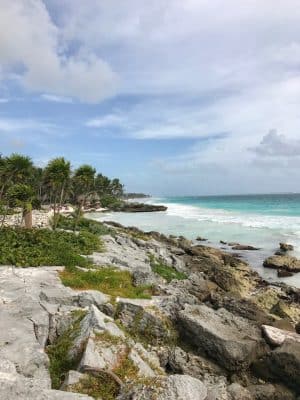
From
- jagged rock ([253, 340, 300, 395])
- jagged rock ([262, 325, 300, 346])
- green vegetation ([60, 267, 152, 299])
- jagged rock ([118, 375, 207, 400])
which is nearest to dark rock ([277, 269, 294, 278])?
green vegetation ([60, 267, 152, 299])

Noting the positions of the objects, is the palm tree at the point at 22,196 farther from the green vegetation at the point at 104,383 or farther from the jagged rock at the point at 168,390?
the jagged rock at the point at 168,390

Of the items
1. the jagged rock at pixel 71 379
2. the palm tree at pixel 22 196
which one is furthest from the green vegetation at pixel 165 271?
the jagged rock at pixel 71 379

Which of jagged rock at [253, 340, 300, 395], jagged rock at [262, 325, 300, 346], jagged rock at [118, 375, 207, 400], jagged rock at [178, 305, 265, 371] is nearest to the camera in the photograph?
jagged rock at [118, 375, 207, 400]

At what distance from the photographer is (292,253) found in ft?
100

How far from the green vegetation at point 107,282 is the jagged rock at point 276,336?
3.73m

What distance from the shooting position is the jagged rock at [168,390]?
5.98 m

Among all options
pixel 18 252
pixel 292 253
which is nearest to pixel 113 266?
pixel 18 252

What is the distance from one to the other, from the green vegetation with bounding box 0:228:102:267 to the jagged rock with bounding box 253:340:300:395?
8716 millimetres

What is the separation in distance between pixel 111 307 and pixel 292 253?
23.7 meters

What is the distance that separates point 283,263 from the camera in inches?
1003

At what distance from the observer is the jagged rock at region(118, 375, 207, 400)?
5977 mm

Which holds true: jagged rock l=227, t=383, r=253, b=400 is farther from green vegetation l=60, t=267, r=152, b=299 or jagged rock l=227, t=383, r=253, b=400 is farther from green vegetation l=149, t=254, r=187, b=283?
green vegetation l=149, t=254, r=187, b=283

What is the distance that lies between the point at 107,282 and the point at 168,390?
7726 millimetres

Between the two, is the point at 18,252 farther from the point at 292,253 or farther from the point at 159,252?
the point at 292,253
